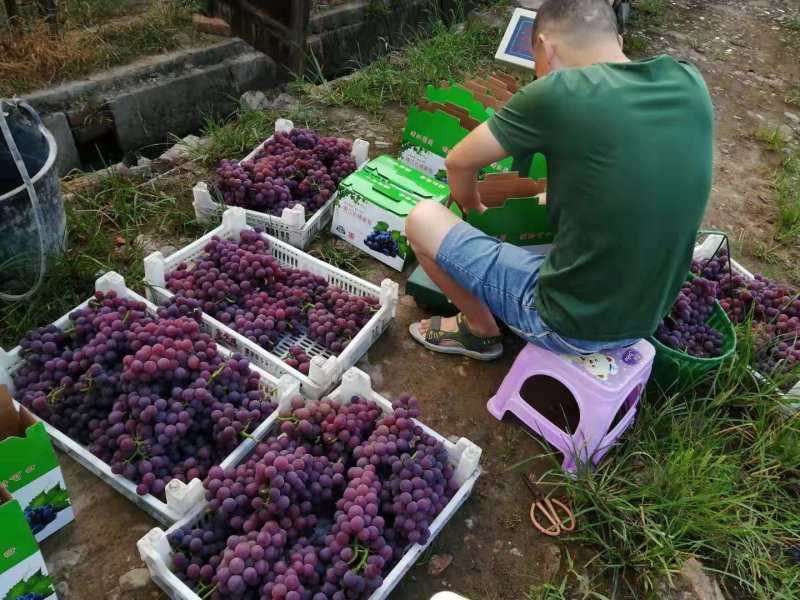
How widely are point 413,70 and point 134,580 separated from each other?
3.91 metres

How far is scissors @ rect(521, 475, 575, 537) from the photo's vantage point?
7.07 feet

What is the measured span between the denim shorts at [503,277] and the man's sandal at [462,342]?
0.29 meters

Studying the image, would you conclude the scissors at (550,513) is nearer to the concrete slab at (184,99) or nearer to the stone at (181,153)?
the stone at (181,153)

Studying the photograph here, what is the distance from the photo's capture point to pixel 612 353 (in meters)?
2.23

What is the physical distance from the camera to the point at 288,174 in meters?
3.15

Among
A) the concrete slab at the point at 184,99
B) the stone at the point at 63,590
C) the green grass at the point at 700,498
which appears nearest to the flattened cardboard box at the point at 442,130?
the green grass at the point at 700,498

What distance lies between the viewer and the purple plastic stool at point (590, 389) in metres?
2.16

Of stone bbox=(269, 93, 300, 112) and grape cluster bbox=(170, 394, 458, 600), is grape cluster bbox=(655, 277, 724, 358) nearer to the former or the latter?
grape cluster bbox=(170, 394, 458, 600)

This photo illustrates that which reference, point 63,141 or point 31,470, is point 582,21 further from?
point 63,141

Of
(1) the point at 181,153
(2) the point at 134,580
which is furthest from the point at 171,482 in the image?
(1) the point at 181,153

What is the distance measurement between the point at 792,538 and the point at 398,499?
55.2 inches

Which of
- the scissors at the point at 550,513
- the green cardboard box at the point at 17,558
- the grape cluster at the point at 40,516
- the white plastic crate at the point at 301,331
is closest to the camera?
the green cardboard box at the point at 17,558

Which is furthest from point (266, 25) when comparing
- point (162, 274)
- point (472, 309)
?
point (472, 309)

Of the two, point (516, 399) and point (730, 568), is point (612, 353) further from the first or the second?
point (730, 568)
